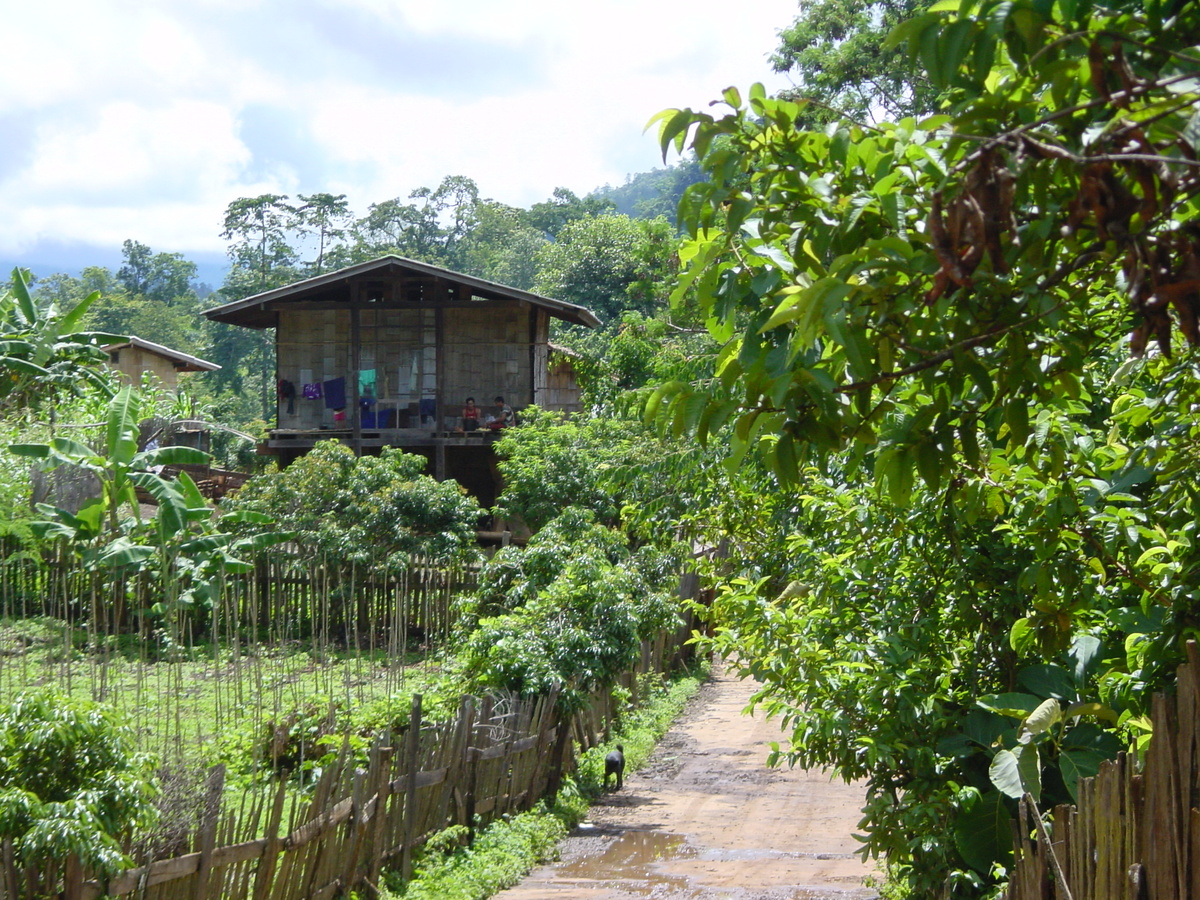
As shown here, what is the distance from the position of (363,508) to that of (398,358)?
7263mm

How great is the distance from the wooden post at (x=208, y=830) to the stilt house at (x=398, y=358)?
17211 mm

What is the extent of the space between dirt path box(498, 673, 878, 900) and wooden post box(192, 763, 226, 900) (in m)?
3.01

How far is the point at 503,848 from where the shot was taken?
8.99 metres

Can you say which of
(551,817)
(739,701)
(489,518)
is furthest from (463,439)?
(551,817)

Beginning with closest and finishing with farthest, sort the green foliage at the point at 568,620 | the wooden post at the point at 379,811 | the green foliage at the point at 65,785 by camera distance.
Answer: the green foliage at the point at 65,785, the wooden post at the point at 379,811, the green foliage at the point at 568,620

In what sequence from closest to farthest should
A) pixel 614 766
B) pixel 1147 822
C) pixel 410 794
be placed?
pixel 1147 822 < pixel 410 794 < pixel 614 766

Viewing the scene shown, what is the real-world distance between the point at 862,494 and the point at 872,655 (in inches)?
34.1

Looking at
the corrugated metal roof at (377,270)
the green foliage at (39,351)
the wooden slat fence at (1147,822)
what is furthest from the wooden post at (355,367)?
the wooden slat fence at (1147,822)

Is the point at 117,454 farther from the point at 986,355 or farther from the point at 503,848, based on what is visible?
the point at 986,355

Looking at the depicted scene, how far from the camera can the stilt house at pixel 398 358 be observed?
23.1 meters

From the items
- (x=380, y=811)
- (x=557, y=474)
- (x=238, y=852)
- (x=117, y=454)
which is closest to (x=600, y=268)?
(x=557, y=474)

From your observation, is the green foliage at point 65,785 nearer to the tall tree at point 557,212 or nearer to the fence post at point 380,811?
the fence post at point 380,811

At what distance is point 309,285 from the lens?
22.4 m

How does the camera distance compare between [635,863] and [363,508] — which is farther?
[363,508]
